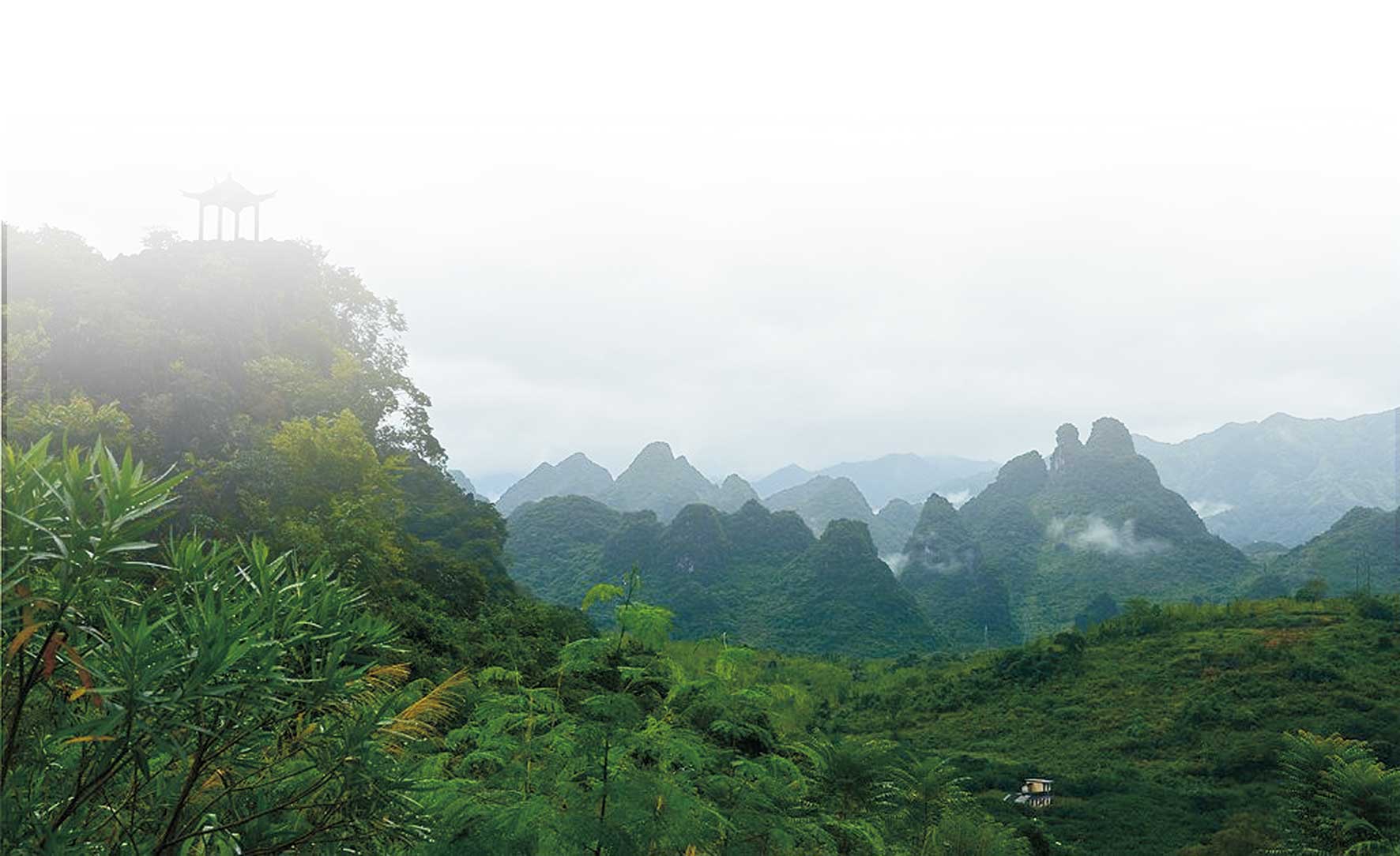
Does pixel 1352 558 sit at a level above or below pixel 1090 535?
below

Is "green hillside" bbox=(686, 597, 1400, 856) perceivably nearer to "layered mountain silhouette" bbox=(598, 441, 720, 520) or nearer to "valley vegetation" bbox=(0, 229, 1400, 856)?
"valley vegetation" bbox=(0, 229, 1400, 856)

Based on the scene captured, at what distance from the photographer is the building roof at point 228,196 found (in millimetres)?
24938

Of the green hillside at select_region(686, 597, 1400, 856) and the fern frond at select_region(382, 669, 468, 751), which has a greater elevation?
the fern frond at select_region(382, 669, 468, 751)

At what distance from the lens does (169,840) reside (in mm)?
2682

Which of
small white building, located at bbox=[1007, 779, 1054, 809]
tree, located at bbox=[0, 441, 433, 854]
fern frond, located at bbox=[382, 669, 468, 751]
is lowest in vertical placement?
small white building, located at bbox=[1007, 779, 1054, 809]

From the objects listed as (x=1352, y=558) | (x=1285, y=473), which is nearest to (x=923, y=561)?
(x=1352, y=558)

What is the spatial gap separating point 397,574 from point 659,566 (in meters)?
40.8

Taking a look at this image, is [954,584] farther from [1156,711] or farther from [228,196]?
[228,196]

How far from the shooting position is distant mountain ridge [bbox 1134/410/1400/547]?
4395 inches

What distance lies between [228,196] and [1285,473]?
14722 centimetres

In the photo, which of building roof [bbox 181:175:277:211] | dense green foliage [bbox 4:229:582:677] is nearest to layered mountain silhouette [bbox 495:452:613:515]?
building roof [bbox 181:175:277:211]

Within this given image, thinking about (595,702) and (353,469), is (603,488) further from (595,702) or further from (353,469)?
(595,702)

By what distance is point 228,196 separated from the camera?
81.9ft

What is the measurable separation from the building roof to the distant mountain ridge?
379 feet
